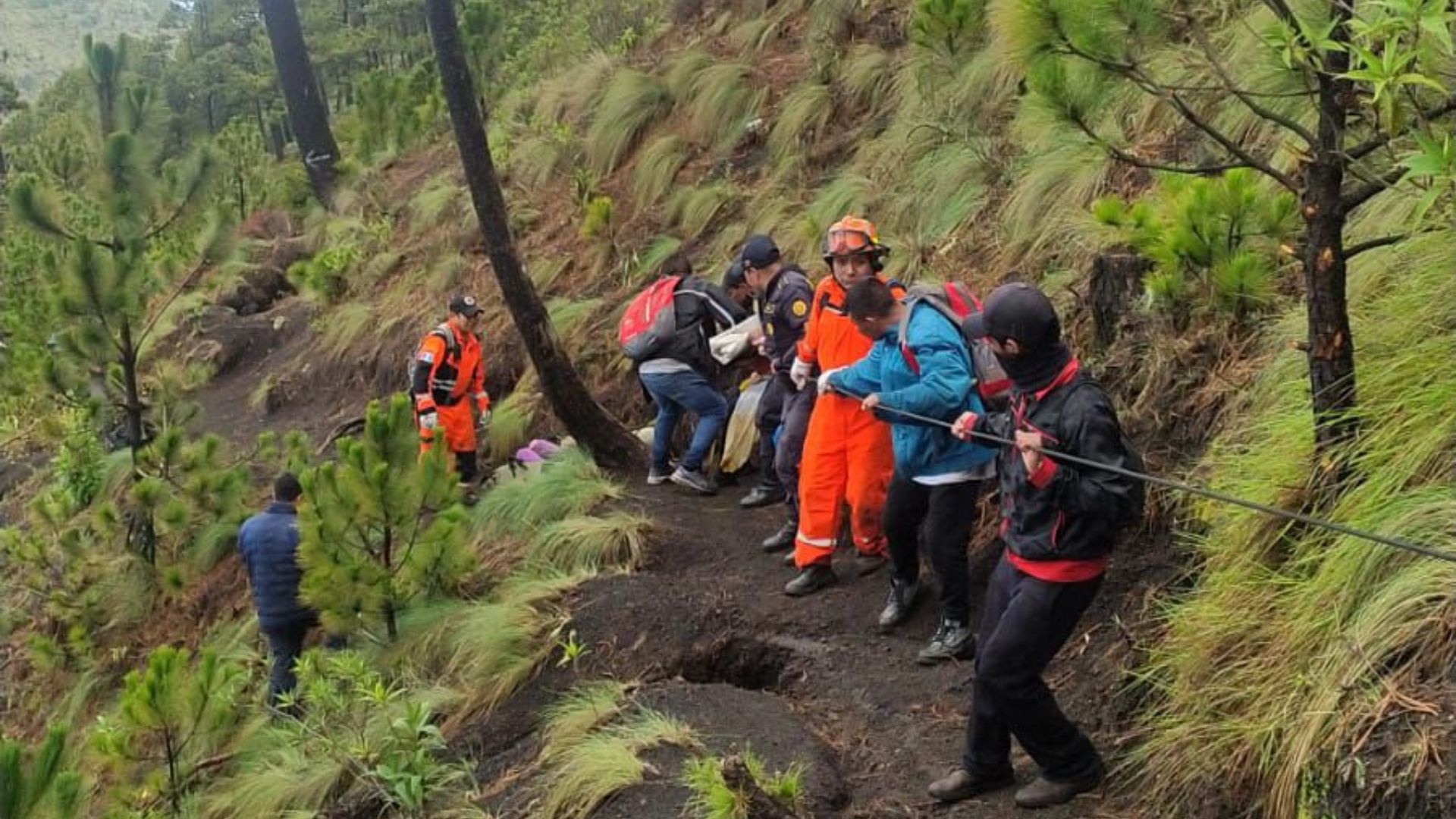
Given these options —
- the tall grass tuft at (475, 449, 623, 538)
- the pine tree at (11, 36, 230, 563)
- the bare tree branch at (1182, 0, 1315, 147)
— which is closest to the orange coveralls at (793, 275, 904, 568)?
the tall grass tuft at (475, 449, 623, 538)

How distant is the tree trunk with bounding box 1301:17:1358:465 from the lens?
3760 millimetres

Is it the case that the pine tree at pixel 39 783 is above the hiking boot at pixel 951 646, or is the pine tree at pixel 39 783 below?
above

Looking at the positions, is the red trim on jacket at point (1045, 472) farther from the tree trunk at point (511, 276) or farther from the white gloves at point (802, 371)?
the tree trunk at point (511, 276)

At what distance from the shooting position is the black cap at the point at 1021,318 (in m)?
4.07

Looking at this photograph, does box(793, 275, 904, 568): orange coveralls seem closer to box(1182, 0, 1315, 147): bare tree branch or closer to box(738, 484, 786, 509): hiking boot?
box(738, 484, 786, 509): hiking boot

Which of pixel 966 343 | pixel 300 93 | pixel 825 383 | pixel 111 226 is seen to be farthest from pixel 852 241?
pixel 300 93

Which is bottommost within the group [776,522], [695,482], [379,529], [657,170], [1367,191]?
[776,522]

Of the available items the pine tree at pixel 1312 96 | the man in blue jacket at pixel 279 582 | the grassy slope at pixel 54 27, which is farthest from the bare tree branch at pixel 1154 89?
the grassy slope at pixel 54 27

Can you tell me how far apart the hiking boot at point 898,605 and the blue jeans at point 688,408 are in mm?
2663

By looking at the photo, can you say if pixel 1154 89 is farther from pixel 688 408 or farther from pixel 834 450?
pixel 688 408

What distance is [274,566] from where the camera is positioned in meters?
7.82

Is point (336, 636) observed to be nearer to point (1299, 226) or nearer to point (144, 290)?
point (144, 290)

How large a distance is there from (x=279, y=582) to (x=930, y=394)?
4678 mm

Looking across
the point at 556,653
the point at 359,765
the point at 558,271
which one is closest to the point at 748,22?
the point at 558,271
